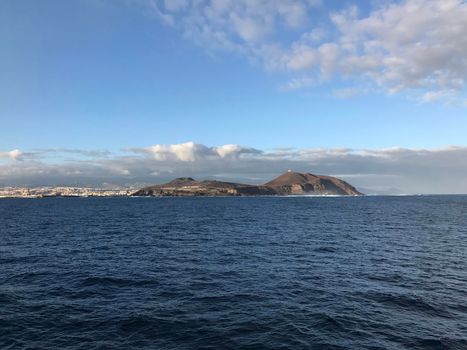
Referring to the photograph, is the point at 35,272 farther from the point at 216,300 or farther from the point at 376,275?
the point at 376,275

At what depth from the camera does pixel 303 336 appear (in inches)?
1067

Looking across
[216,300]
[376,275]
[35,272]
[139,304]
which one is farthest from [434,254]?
[35,272]

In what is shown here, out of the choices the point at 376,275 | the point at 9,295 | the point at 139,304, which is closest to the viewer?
the point at 139,304

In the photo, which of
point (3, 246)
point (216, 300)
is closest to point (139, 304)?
point (216, 300)

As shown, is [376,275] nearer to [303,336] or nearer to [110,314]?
[303,336]

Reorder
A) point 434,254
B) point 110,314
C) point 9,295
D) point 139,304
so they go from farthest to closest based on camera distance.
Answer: point 434,254, point 9,295, point 139,304, point 110,314

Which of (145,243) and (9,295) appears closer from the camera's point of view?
(9,295)

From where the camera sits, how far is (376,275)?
4556 centimetres

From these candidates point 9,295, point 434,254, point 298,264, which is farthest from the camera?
point 434,254

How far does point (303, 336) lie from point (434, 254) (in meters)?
43.6

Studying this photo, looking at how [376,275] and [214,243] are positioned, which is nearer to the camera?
[376,275]

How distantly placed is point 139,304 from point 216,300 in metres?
7.12

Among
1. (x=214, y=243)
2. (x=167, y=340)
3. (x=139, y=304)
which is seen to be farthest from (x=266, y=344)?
(x=214, y=243)

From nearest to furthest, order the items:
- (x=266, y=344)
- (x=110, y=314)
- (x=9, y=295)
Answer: (x=266, y=344), (x=110, y=314), (x=9, y=295)
